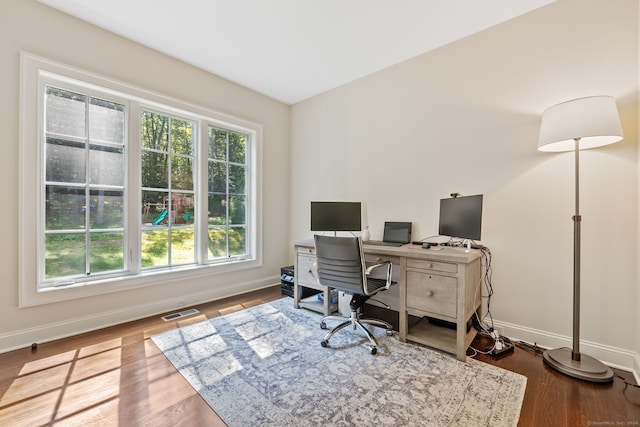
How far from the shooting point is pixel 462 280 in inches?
81.7

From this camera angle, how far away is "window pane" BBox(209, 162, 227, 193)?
3572mm

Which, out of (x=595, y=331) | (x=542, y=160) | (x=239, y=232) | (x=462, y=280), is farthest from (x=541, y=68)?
(x=239, y=232)

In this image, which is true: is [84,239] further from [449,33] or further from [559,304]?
[559,304]

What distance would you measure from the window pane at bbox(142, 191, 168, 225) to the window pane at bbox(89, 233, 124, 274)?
30cm

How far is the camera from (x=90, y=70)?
8.39ft

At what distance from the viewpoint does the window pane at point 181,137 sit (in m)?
3.24

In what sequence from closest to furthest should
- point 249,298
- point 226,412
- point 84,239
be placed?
point 226,412
point 84,239
point 249,298

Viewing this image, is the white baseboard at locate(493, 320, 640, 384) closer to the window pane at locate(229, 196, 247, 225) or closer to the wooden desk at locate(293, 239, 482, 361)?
the wooden desk at locate(293, 239, 482, 361)

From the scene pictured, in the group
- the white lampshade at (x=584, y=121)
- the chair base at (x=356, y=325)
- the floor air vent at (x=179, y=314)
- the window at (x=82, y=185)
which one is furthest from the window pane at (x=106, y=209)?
the white lampshade at (x=584, y=121)

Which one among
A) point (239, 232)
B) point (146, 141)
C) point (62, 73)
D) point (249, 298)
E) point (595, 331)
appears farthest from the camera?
point (239, 232)

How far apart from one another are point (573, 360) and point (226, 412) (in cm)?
239

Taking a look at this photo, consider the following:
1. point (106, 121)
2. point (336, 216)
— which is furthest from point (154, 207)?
point (336, 216)

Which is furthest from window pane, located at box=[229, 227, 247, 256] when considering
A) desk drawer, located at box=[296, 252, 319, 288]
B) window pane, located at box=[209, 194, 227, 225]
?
desk drawer, located at box=[296, 252, 319, 288]

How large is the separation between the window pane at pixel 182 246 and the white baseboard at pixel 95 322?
0.44 m
